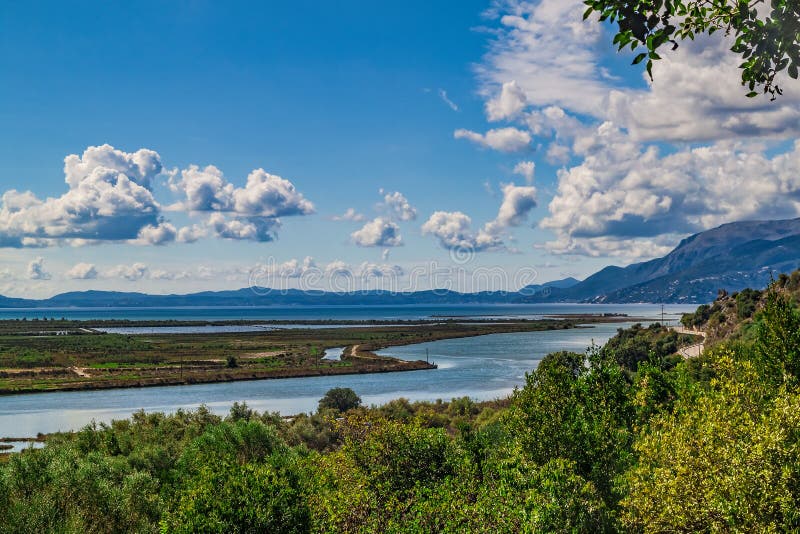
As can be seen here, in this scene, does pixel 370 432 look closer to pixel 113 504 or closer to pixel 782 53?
pixel 113 504

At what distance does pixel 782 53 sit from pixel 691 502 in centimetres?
1077

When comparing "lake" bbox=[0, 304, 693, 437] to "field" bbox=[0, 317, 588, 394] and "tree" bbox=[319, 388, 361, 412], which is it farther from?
"field" bbox=[0, 317, 588, 394]

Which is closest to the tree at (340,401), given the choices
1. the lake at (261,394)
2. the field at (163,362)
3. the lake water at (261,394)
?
the lake water at (261,394)

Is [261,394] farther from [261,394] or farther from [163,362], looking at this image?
[163,362]

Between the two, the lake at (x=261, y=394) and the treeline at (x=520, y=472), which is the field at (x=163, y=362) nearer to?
the lake at (x=261, y=394)

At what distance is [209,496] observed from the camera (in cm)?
2122

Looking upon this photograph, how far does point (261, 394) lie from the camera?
10275 centimetres

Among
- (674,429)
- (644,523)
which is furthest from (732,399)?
(644,523)

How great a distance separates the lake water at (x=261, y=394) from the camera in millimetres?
83375

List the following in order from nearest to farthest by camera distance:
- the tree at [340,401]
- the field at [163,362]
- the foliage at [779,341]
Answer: the foliage at [779,341]
the tree at [340,401]
the field at [163,362]

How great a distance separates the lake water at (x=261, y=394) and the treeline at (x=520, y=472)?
1507 inches

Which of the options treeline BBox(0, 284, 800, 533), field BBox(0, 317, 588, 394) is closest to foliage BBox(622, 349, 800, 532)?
treeline BBox(0, 284, 800, 533)

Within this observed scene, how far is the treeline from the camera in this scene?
15242 millimetres

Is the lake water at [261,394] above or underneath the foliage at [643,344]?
underneath
